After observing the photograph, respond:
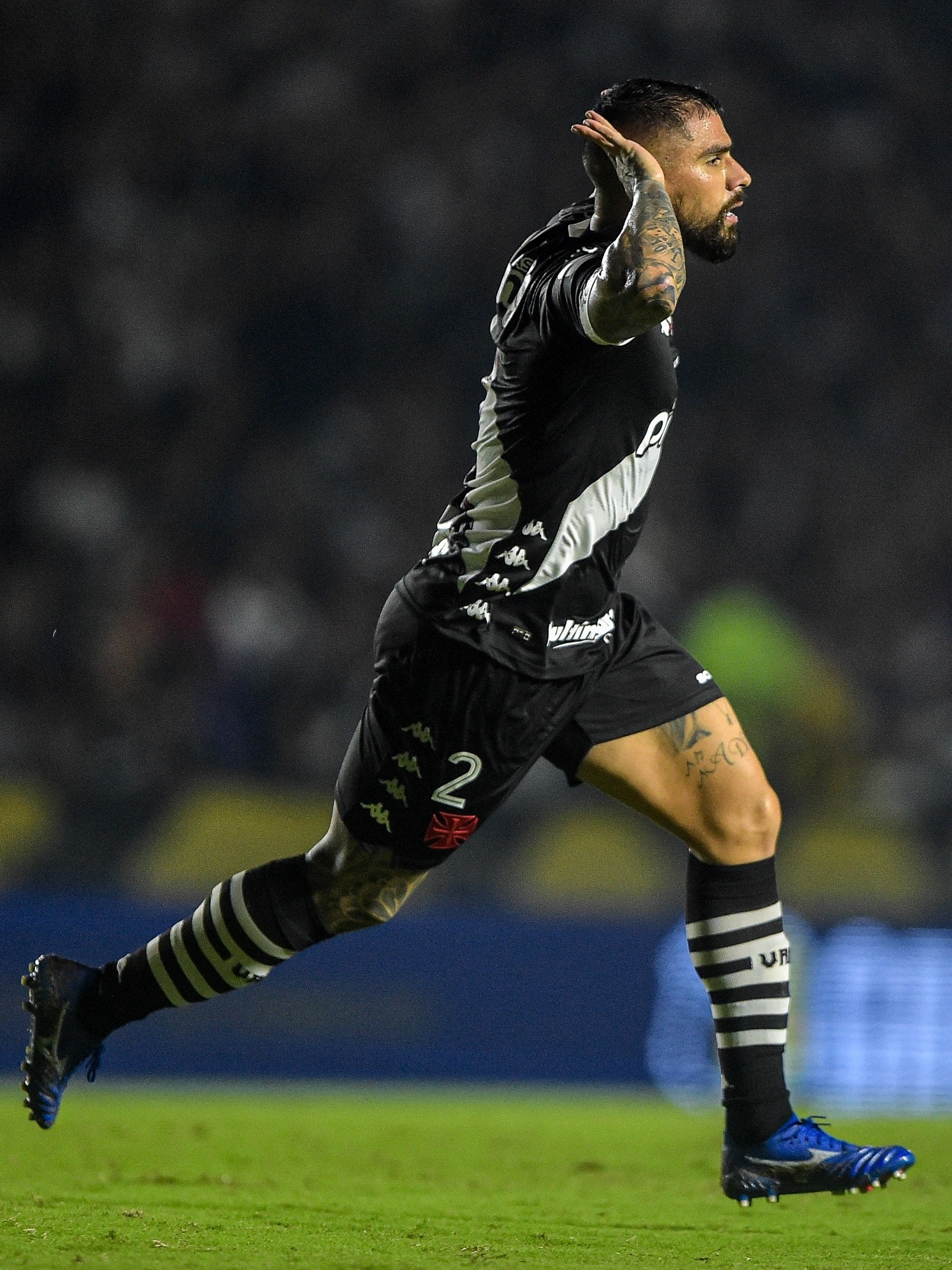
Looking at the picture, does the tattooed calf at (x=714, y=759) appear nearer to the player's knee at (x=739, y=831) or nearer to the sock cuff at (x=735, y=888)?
the player's knee at (x=739, y=831)

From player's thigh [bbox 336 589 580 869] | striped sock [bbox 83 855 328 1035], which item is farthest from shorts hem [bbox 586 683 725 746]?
striped sock [bbox 83 855 328 1035]

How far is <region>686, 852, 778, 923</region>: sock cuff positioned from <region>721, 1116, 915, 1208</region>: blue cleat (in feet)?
1.42

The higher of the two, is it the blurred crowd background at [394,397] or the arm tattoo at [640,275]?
the blurred crowd background at [394,397]

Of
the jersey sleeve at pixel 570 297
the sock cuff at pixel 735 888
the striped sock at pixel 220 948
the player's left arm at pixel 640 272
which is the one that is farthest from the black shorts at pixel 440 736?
the player's left arm at pixel 640 272

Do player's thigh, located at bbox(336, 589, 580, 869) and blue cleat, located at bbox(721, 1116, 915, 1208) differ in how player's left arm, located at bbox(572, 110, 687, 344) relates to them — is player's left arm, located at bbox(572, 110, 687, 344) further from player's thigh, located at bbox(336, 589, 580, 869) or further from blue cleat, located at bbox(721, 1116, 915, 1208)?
blue cleat, located at bbox(721, 1116, 915, 1208)

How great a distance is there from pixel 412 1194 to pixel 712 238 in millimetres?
2284

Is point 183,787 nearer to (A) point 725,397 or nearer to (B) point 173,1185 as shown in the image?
(B) point 173,1185

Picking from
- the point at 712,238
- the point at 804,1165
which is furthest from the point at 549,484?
the point at 804,1165

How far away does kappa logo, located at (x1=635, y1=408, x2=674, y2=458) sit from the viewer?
3217 millimetres

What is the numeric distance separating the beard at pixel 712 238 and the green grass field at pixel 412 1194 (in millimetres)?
1853

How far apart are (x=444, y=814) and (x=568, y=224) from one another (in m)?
1.18

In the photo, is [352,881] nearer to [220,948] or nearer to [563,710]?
[220,948]

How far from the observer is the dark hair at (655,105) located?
3.14 m

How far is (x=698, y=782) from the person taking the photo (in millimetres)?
3424
